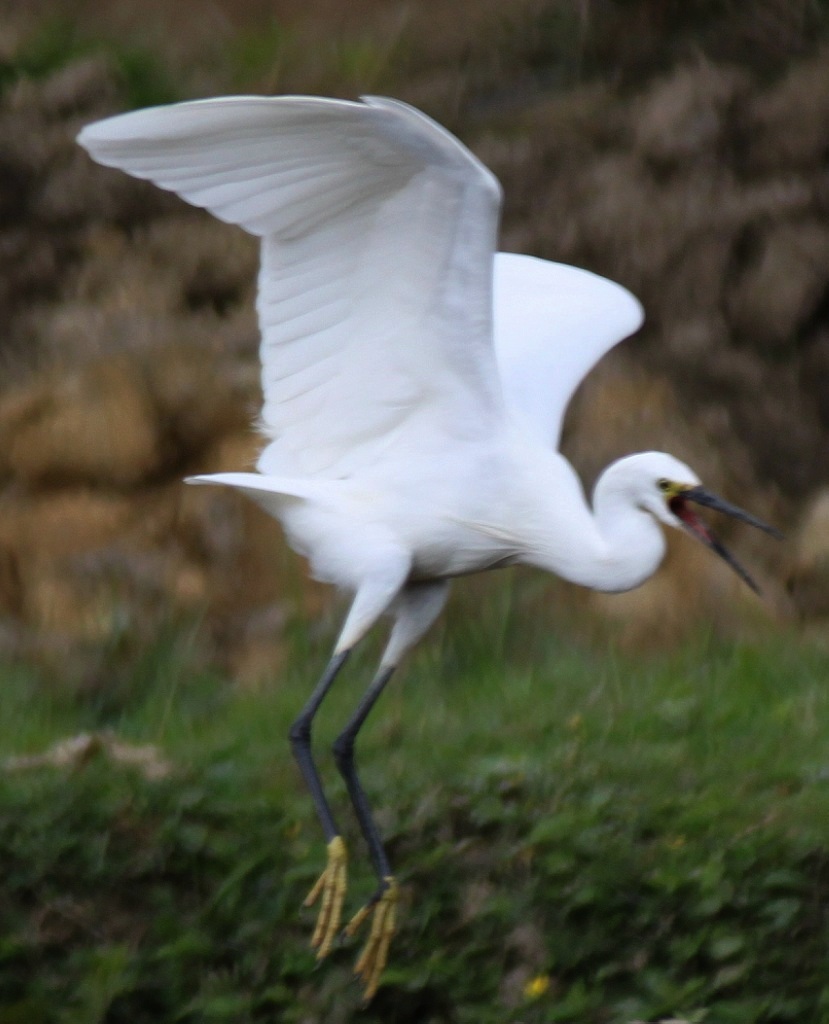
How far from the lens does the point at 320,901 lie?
472 cm

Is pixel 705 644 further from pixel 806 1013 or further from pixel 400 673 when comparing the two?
pixel 806 1013

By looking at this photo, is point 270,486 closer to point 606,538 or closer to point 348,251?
point 348,251

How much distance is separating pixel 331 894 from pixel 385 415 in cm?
124

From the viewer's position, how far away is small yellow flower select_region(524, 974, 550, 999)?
4.43 m

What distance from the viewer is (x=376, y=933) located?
4.55 metres

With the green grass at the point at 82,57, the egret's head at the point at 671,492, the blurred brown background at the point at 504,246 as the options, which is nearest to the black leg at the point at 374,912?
the egret's head at the point at 671,492

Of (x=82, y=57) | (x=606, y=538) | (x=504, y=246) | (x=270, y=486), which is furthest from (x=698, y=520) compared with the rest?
(x=82, y=57)

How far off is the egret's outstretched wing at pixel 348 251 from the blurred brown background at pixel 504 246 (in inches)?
97.0

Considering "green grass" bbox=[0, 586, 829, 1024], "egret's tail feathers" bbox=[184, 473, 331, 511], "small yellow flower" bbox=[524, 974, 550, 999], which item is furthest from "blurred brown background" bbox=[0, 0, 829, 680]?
"small yellow flower" bbox=[524, 974, 550, 999]

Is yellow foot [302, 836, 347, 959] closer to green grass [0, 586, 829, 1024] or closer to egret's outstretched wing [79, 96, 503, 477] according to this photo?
green grass [0, 586, 829, 1024]

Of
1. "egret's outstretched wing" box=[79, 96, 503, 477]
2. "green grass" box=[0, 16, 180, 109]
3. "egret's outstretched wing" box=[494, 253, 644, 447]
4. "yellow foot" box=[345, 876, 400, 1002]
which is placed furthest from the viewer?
"green grass" box=[0, 16, 180, 109]

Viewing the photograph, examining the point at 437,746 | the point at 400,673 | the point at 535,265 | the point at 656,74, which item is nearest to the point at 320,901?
the point at 437,746

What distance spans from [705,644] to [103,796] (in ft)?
8.19

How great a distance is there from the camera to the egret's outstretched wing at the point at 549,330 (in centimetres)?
508
